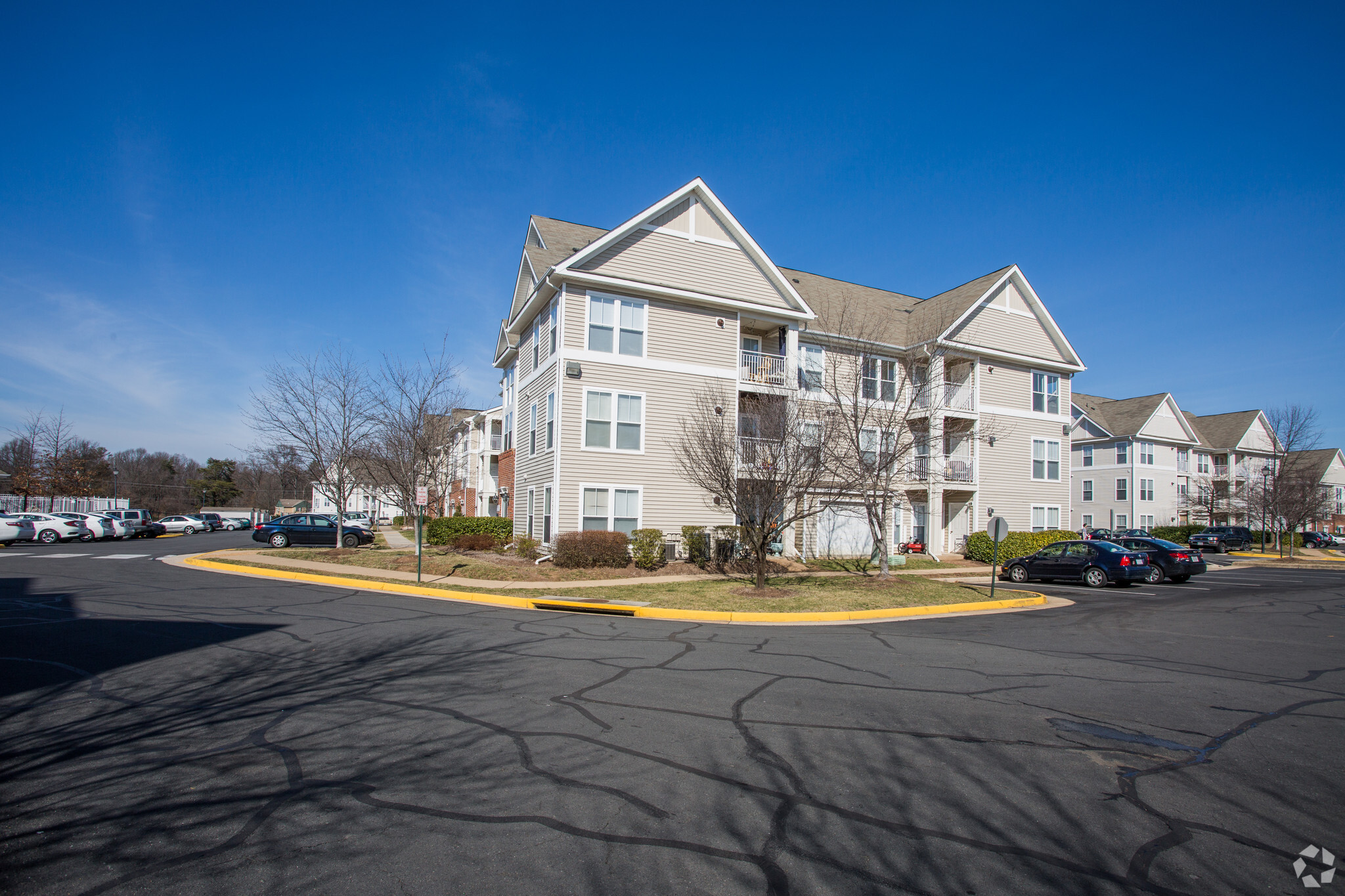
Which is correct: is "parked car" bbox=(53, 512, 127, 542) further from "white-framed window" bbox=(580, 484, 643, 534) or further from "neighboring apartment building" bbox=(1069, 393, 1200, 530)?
"neighboring apartment building" bbox=(1069, 393, 1200, 530)

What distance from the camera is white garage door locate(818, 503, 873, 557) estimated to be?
26141 millimetres

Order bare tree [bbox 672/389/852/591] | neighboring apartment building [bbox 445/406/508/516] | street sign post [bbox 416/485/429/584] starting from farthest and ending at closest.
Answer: neighboring apartment building [bbox 445/406/508/516], street sign post [bbox 416/485/429/584], bare tree [bbox 672/389/852/591]

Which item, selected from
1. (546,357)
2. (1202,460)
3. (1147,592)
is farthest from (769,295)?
(1202,460)

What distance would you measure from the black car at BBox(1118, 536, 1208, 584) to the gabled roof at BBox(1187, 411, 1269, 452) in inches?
1509

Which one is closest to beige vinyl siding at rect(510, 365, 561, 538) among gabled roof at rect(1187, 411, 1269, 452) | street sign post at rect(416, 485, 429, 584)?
street sign post at rect(416, 485, 429, 584)

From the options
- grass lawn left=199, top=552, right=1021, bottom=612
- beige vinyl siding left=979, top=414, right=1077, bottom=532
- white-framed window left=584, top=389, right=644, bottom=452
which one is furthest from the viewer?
beige vinyl siding left=979, top=414, right=1077, bottom=532

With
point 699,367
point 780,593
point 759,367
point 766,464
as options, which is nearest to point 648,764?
point 780,593

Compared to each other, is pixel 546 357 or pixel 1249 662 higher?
pixel 546 357

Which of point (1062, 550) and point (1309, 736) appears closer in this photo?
point (1309, 736)

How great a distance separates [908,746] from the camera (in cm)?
561

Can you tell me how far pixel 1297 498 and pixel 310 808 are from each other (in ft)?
159

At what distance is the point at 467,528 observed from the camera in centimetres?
2719

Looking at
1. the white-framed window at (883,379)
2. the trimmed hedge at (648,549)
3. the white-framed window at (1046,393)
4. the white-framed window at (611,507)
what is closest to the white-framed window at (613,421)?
the white-framed window at (611,507)

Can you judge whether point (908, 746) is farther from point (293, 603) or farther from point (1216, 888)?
point (293, 603)
